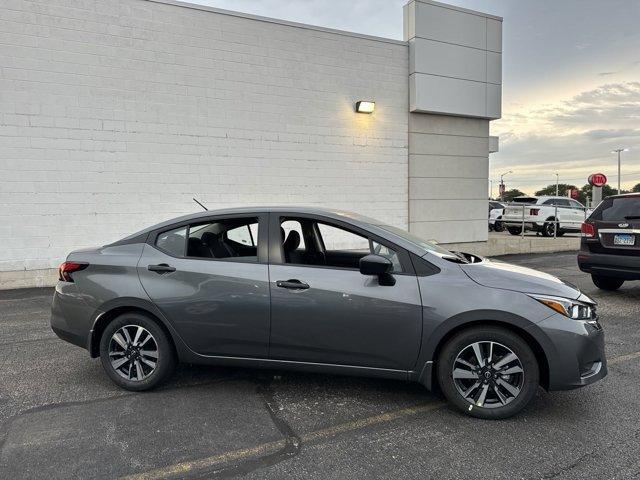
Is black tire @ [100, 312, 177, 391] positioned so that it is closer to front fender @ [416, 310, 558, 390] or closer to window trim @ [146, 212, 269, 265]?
window trim @ [146, 212, 269, 265]

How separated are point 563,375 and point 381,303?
1.33m

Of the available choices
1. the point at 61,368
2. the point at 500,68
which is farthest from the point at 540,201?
the point at 61,368

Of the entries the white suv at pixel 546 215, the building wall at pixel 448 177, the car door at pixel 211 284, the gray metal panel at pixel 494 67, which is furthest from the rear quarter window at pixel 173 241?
the white suv at pixel 546 215

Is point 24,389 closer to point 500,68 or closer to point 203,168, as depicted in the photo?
point 203,168

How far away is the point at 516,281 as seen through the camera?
3230 mm

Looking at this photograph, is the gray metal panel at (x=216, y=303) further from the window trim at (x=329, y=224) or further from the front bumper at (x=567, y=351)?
the front bumper at (x=567, y=351)

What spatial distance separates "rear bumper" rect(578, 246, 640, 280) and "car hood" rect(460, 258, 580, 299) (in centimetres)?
414

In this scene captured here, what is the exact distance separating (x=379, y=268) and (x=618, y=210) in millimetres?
5624

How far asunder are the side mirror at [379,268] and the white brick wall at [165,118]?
22.7 feet

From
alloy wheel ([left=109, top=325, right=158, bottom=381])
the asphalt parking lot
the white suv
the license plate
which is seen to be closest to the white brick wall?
the asphalt parking lot

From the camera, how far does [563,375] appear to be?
307 cm

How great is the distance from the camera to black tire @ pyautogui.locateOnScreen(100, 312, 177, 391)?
3602 millimetres

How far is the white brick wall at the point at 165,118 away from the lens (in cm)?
827

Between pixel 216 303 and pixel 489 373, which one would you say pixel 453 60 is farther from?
pixel 216 303
